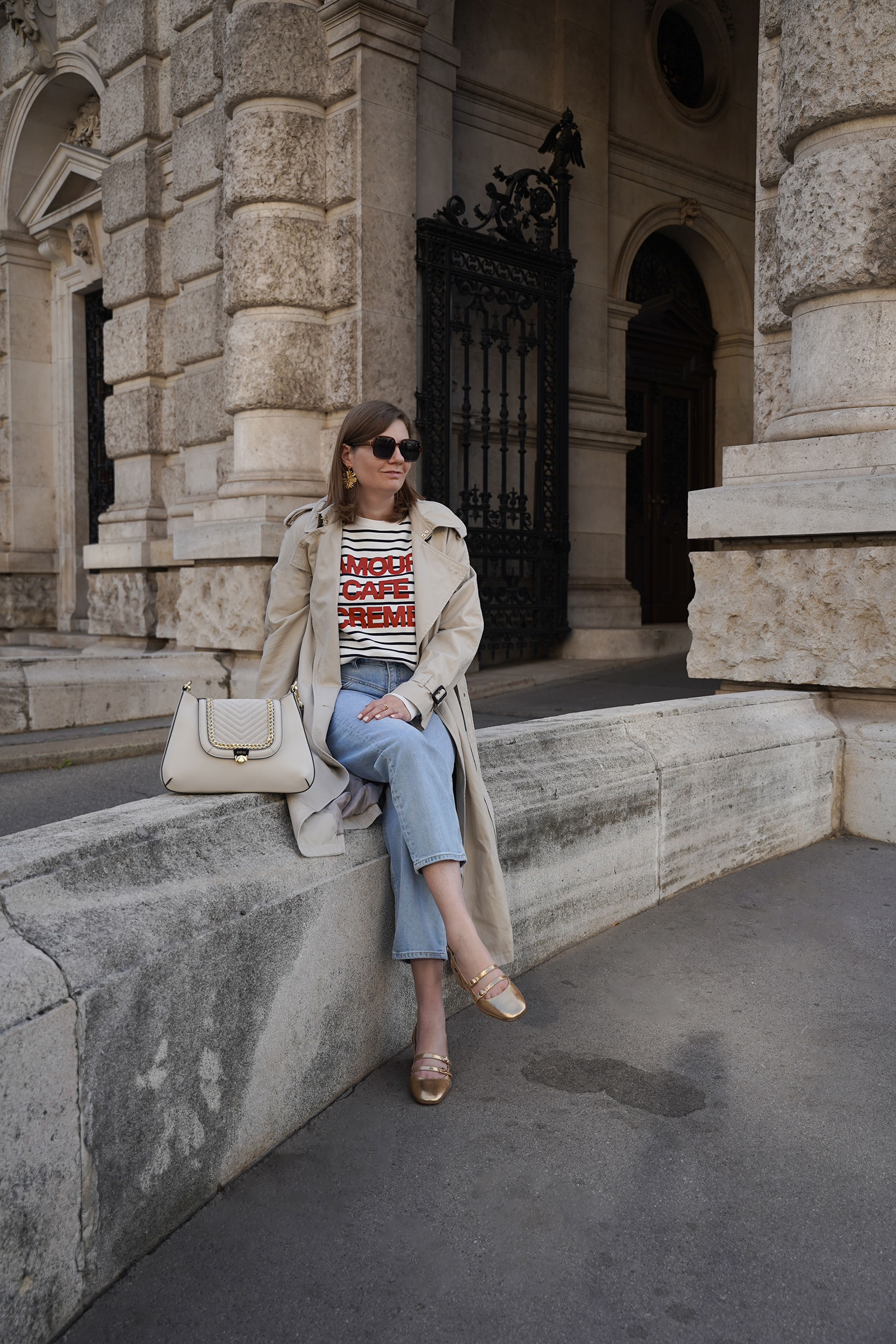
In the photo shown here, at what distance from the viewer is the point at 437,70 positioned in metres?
8.02

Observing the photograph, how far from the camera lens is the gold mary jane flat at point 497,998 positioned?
262 centimetres

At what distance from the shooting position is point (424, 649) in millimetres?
3096

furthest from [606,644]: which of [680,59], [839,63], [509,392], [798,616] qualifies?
[680,59]

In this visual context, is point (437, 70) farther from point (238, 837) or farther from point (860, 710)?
point (238, 837)

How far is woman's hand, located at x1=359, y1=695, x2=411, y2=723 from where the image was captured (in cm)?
282

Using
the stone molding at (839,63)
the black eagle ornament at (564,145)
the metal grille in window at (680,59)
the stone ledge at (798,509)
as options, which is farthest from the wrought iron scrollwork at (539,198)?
the stone ledge at (798,509)

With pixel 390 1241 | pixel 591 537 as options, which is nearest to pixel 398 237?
pixel 591 537

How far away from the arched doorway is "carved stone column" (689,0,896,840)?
19.2 ft

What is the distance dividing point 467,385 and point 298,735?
6.21 meters

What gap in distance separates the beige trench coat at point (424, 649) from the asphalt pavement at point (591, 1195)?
448mm

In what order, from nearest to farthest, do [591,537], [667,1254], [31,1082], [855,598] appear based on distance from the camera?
[31,1082], [667,1254], [855,598], [591,537]

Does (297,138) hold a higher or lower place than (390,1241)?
higher

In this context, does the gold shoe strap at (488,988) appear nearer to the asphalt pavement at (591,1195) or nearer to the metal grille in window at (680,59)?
the asphalt pavement at (591,1195)

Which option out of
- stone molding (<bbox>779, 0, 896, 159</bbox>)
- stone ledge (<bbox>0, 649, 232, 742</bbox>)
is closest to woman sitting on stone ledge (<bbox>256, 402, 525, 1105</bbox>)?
stone molding (<bbox>779, 0, 896, 159</bbox>)
